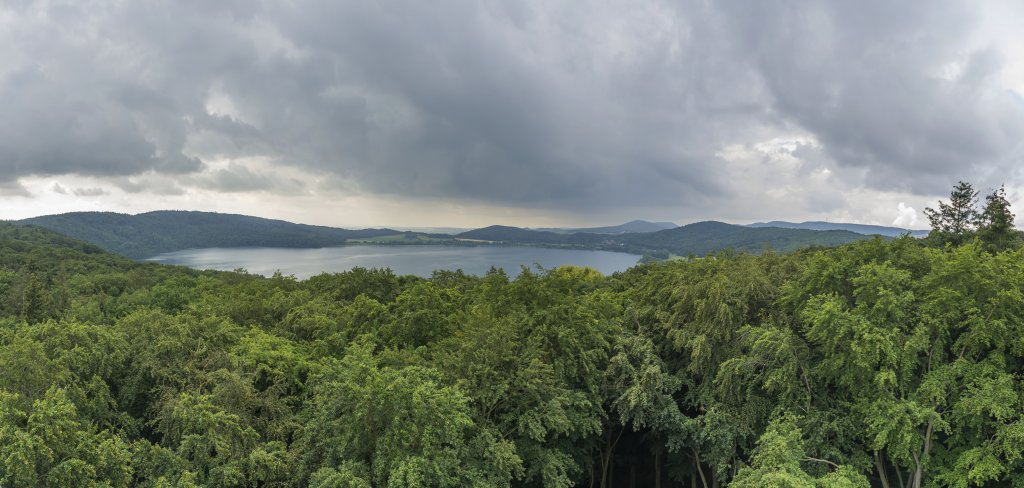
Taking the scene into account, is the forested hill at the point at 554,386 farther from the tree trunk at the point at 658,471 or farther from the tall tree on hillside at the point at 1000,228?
the tall tree on hillside at the point at 1000,228

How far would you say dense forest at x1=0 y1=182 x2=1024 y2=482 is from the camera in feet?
37.6

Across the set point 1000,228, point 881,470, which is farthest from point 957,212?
point 881,470

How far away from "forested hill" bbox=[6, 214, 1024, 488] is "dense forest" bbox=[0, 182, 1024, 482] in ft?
0.25

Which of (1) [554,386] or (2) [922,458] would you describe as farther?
(1) [554,386]

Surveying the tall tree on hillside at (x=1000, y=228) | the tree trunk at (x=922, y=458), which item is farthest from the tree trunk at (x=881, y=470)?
the tall tree on hillside at (x=1000, y=228)

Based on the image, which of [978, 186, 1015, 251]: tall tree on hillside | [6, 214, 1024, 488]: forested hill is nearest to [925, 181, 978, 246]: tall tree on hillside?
[978, 186, 1015, 251]: tall tree on hillside

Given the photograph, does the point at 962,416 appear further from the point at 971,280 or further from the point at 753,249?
the point at 753,249

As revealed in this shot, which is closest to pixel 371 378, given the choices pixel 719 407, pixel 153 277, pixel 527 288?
pixel 527 288

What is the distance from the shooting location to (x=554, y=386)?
15703 mm

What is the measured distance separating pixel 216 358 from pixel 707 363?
17131 mm

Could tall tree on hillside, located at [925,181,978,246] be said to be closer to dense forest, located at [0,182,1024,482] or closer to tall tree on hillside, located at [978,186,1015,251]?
tall tree on hillside, located at [978,186,1015,251]

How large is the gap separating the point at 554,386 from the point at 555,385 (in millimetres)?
268

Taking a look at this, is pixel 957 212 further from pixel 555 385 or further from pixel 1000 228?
pixel 555 385

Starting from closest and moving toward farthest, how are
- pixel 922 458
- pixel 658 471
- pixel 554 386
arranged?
pixel 922 458 → pixel 554 386 → pixel 658 471
